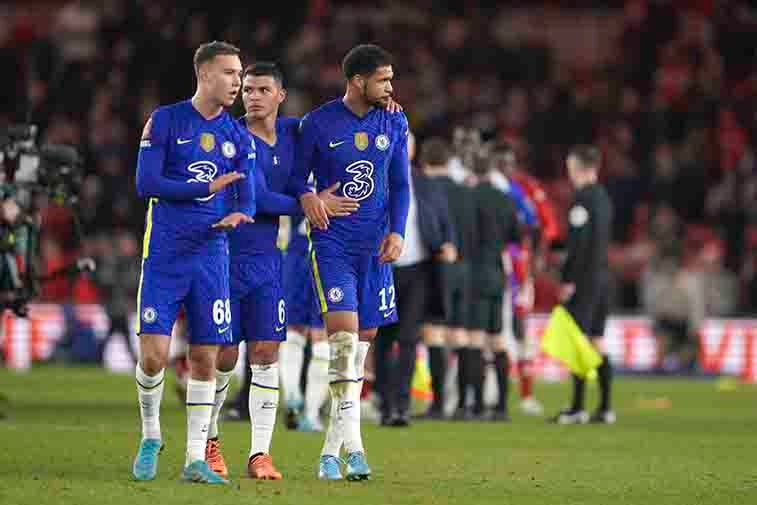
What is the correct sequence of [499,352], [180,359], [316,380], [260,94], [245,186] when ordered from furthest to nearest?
[499,352], [180,359], [316,380], [260,94], [245,186]

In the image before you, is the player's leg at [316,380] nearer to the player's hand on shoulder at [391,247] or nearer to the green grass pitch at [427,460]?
the green grass pitch at [427,460]

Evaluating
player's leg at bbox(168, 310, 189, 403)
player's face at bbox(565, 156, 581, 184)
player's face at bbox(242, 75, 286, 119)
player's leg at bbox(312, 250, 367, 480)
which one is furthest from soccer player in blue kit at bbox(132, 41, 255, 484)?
player's face at bbox(565, 156, 581, 184)

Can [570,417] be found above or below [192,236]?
below

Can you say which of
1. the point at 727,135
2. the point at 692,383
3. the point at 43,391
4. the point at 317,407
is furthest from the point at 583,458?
the point at 727,135

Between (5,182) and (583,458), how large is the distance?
5.80 meters

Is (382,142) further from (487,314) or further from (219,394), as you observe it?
(487,314)

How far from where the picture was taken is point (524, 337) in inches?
711

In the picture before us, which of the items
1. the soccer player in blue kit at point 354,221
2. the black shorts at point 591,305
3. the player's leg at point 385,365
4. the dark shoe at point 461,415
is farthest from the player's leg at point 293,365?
the soccer player in blue kit at point 354,221

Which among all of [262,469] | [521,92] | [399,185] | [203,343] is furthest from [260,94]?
[521,92]

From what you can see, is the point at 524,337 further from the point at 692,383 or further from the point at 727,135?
the point at 727,135

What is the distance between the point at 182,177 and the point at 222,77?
59cm

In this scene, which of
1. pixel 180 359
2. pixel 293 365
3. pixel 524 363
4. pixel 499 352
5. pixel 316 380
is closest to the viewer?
pixel 316 380

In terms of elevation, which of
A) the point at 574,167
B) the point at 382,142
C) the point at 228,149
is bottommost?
the point at 228,149

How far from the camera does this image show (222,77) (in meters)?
9.55
